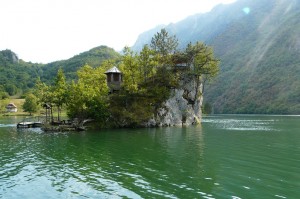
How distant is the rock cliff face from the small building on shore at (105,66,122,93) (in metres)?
12.9

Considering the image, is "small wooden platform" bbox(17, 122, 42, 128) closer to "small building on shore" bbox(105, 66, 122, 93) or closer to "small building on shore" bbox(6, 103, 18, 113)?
"small building on shore" bbox(105, 66, 122, 93)

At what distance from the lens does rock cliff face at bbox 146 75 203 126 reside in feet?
257

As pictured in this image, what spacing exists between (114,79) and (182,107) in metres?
20.5

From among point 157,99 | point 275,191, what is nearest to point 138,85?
point 157,99

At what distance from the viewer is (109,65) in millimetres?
95938

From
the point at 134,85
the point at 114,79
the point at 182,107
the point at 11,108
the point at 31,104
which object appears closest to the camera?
the point at 134,85

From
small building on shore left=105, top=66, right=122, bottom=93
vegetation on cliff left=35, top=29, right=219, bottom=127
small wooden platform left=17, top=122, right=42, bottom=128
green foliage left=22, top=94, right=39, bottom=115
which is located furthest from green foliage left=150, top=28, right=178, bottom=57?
green foliage left=22, top=94, right=39, bottom=115

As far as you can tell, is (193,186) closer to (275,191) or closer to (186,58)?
(275,191)

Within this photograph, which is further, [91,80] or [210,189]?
[91,80]

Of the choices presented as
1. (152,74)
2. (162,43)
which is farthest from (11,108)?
(152,74)

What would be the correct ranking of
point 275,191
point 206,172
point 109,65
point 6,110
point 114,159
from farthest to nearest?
point 6,110, point 109,65, point 114,159, point 206,172, point 275,191

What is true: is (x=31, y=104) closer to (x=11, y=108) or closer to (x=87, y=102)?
(x=11, y=108)

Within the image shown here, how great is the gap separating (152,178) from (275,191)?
8541mm

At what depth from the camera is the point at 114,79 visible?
3132 inches
